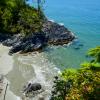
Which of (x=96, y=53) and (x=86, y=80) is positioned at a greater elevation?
(x=96, y=53)

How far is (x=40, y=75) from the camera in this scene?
4991cm

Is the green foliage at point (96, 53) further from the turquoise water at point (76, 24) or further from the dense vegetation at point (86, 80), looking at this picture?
the turquoise water at point (76, 24)

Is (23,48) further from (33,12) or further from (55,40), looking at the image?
(33,12)

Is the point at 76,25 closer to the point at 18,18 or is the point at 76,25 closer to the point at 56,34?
the point at 56,34

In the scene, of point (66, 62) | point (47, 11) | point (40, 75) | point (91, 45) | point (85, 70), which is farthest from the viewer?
point (47, 11)

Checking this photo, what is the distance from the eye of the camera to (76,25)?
94.5 m

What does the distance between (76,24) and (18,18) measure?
94.0ft

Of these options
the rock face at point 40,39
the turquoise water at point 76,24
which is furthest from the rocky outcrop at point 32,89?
the rock face at point 40,39

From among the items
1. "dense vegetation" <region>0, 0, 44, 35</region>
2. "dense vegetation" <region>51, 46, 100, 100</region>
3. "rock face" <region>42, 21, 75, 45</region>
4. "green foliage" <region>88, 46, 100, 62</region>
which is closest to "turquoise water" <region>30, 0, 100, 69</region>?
"rock face" <region>42, 21, 75, 45</region>

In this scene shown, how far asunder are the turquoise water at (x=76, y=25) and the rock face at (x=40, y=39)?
2.20 metres

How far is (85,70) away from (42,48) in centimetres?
3937

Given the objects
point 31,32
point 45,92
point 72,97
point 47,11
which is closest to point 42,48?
point 31,32

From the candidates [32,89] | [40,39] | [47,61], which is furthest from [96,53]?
[40,39]

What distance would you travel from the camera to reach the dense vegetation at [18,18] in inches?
2645
